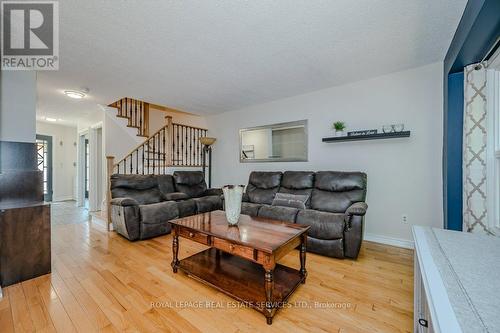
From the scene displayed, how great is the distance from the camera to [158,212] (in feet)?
10.8

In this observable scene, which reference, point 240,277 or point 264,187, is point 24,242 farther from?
point 264,187

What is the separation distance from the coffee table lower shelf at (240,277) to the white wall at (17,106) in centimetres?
223

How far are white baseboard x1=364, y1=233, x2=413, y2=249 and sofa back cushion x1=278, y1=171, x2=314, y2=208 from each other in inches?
38.6

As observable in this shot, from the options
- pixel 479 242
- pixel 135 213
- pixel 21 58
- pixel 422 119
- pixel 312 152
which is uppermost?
pixel 21 58

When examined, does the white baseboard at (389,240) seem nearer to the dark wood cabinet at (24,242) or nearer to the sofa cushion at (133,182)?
the sofa cushion at (133,182)

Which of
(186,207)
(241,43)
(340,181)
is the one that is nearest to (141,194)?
(186,207)

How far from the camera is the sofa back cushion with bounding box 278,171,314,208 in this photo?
3.40 m

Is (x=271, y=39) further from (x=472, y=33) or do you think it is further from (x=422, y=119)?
(x=422, y=119)

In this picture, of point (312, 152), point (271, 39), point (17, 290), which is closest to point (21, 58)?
point (17, 290)

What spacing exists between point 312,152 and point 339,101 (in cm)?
92

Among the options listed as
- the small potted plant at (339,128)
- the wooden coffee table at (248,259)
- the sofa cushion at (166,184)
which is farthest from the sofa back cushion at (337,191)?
the sofa cushion at (166,184)

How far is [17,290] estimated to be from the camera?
190 centimetres

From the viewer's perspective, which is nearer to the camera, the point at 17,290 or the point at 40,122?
the point at 17,290

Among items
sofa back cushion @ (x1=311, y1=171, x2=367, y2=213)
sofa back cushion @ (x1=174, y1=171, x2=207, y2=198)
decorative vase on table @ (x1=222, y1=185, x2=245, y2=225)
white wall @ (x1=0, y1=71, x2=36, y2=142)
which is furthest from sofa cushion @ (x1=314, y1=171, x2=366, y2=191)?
→ white wall @ (x1=0, y1=71, x2=36, y2=142)
